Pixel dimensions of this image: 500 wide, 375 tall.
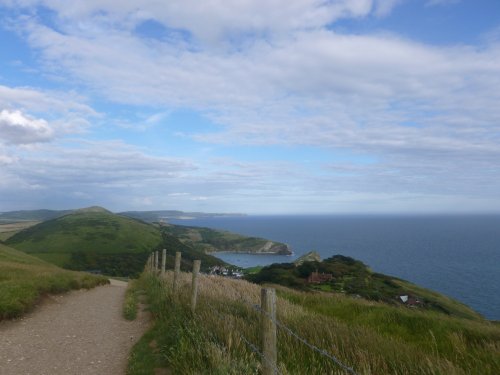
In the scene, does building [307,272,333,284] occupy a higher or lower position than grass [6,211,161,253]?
higher

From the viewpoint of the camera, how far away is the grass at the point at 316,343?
6152 mm

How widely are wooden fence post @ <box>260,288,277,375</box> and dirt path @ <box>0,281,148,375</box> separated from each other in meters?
5.23

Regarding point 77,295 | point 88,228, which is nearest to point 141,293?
point 77,295

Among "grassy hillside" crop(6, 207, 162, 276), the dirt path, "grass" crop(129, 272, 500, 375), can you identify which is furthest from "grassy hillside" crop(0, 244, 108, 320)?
"grassy hillside" crop(6, 207, 162, 276)

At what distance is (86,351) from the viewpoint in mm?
10383

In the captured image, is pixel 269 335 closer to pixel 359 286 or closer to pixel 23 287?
pixel 23 287

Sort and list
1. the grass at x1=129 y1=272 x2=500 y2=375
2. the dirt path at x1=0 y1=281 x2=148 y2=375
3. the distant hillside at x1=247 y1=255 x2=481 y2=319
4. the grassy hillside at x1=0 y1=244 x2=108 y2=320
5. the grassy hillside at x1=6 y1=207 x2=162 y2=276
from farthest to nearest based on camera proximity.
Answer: the grassy hillside at x1=6 y1=207 x2=162 y2=276
the distant hillside at x1=247 y1=255 x2=481 y2=319
the grassy hillside at x1=0 y1=244 x2=108 y2=320
the dirt path at x1=0 y1=281 x2=148 y2=375
the grass at x1=129 y1=272 x2=500 y2=375

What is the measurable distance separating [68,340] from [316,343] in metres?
8.31

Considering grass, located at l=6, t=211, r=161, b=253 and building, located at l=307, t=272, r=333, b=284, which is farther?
grass, located at l=6, t=211, r=161, b=253

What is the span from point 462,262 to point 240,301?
501ft

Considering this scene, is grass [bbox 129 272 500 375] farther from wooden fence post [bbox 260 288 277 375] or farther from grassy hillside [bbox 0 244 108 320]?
grassy hillside [bbox 0 244 108 320]

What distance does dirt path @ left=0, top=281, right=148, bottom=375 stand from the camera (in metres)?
9.03

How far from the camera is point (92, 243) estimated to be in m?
156

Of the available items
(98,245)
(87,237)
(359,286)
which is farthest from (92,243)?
(359,286)
